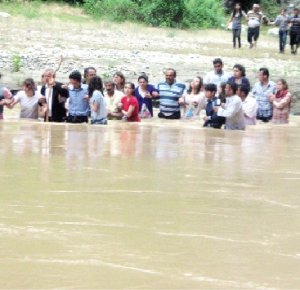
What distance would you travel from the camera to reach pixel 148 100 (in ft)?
56.5

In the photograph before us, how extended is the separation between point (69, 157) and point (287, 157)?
288cm

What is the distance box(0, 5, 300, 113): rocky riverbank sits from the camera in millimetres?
23816

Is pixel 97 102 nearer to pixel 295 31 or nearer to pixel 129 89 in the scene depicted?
pixel 129 89

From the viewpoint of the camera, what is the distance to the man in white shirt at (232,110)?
15195mm

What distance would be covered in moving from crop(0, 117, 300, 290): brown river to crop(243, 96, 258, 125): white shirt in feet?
9.98

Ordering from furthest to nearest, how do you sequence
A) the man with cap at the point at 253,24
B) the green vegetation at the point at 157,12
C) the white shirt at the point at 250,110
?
the green vegetation at the point at 157,12
the man with cap at the point at 253,24
the white shirt at the point at 250,110

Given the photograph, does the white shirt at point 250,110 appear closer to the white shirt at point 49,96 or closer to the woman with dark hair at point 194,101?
the woman with dark hair at point 194,101

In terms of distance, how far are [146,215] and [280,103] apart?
10032 millimetres

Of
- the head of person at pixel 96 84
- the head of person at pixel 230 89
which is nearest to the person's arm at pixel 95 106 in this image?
the head of person at pixel 96 84

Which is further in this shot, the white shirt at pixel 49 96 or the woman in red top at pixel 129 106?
the woman in red top at pixel 129 106

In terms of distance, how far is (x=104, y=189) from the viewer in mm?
8953

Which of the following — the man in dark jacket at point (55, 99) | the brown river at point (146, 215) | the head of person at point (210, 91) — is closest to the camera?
the brown river at point (146, 215)

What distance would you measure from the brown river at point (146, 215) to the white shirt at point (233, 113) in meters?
2.04

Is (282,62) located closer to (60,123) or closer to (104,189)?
(60,123)
